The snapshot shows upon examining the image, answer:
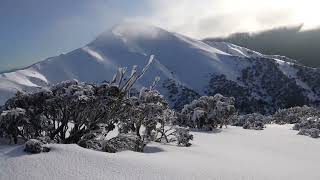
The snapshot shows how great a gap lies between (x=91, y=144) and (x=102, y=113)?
7.71ft

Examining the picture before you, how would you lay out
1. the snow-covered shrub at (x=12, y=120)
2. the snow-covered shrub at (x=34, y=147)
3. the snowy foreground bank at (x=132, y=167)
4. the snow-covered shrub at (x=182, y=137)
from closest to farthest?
the snowy foreground bank at (x=132, y=167) < the snow-covered shrub at (x=34, y=147) < the snow-covered shrub at (x=12, y=120) < the snow-covered shrub at (x=182, y=137)

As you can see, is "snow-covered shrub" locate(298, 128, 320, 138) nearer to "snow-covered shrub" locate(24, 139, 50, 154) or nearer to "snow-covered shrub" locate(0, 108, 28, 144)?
"snow-covered shrub" locate(0, 108, 28, 144)

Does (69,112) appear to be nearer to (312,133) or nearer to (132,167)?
(132,167)

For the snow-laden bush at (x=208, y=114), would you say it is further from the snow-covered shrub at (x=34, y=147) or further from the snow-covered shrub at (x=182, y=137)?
the snow-covered shrub at (x=34, y=147)

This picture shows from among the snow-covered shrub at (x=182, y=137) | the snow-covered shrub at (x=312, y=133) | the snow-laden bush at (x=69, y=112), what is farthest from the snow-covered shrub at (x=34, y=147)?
the snow-covered shrub at (x=312, y=133)

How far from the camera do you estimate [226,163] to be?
14.8 m

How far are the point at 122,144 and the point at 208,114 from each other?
19349 mm

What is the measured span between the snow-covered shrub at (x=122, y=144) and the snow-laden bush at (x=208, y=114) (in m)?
17.3

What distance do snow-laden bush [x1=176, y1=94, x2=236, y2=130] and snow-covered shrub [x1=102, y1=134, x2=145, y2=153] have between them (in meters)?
17.3

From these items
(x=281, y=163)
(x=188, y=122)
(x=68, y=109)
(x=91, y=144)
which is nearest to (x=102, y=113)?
(x=68, y=109)

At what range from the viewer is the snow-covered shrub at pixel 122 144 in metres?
14.2

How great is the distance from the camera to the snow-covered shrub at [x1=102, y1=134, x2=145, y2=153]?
46.5 feet

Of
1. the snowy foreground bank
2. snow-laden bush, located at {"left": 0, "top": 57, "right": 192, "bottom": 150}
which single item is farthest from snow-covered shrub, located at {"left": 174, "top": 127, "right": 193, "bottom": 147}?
snow-laden bush, located at {"left": 0, "top": 57, "right": 192, "bottom": 150}

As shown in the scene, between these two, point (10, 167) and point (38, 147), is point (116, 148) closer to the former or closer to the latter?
point (38, 147)
